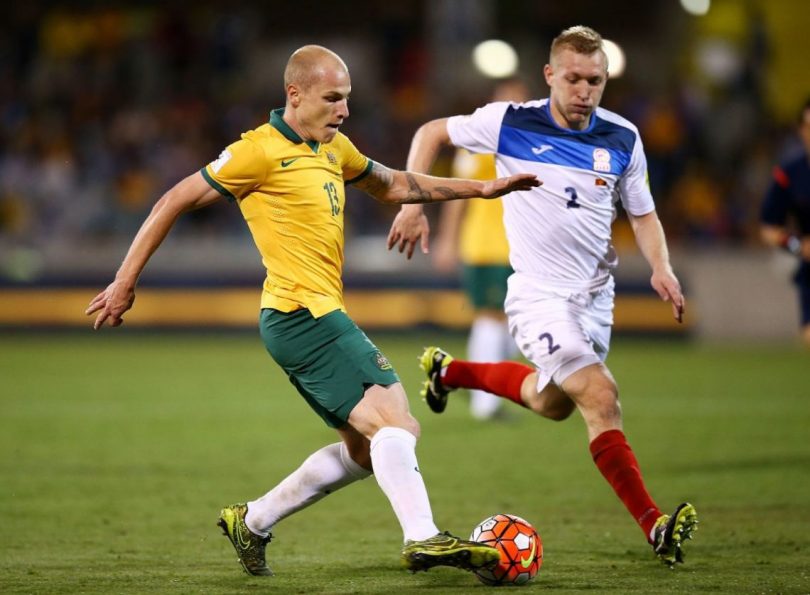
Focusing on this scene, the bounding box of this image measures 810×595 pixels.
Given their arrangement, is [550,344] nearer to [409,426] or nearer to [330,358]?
[409,426]

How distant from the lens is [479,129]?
21.7 ft

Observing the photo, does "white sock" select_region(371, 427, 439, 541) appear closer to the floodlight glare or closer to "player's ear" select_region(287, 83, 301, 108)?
"player's ear" select_region(287, 83, 301, 108)

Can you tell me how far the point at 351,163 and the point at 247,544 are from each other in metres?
1.65

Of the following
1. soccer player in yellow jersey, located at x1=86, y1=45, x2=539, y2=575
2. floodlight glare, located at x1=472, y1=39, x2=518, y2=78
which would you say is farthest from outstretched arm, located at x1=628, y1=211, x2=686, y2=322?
floodlight glare, located at x1=472, y1=39, x2=518, y2=78

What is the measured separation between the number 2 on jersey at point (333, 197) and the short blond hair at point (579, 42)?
134 centimetres

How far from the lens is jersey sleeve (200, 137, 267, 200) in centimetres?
538

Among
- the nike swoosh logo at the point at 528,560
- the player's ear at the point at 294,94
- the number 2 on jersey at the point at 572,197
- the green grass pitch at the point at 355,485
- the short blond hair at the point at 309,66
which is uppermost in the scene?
the short blond hair at the point at 309,66

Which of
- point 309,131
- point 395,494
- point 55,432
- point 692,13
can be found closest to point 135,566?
point 395,494

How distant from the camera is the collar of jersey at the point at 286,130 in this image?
5.55 meters

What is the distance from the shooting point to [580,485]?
8227mm

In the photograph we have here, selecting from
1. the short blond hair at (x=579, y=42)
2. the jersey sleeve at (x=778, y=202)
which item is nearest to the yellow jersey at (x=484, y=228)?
the jersey sleeve at (x=778, y=202)

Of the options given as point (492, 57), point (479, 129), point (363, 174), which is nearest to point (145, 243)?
point (363, 174)

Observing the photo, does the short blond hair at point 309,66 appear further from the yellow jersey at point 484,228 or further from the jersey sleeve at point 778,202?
the yellow jersey at point 484,228

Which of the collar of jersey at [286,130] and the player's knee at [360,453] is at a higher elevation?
the collar of jersey at [286,130]
